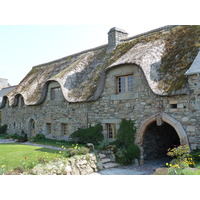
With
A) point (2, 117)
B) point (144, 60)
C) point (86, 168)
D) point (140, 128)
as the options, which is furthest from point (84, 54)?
point (2, 117)

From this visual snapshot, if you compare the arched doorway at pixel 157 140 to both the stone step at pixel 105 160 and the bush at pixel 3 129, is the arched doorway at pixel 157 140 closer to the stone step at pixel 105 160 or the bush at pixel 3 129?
the stone step at pixel 105 160

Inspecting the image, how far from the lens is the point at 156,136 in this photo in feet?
41.2

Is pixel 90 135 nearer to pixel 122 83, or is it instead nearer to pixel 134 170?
pixel 122 83

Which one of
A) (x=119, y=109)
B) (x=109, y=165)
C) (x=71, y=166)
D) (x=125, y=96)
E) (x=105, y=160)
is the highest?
(x=125, y=96)

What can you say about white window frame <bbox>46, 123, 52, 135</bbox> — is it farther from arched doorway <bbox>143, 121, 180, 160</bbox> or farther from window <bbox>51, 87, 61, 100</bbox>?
arched doorway <bbox>143, 121, 180, 160</bbox>

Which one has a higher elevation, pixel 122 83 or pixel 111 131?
pixel 122 83

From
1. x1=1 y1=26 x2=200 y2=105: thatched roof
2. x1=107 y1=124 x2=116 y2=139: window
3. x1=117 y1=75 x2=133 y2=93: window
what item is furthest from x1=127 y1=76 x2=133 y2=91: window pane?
x1=107 y1=124 x2=116 y2=139: window

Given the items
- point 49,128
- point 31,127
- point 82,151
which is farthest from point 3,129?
point 82,151

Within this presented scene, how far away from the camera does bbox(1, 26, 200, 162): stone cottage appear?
358 inches

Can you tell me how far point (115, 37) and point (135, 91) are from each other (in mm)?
5370

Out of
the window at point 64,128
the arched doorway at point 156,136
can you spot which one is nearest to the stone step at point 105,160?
the arched doorway at point 156,136

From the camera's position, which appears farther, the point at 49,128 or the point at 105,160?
the point at 49,128

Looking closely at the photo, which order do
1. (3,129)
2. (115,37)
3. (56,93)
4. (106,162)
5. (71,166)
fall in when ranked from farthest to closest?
(3,129) → (56,93) → (115,37) → (106,162) → (71,166)

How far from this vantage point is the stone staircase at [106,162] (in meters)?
9.83
